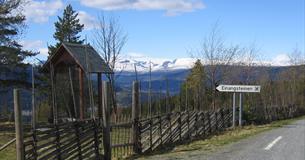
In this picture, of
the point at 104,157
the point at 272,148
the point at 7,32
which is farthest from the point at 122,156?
the point at 7,32

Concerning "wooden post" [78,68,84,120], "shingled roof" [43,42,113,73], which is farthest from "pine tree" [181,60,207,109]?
"wooden post" [78,68,84,120]

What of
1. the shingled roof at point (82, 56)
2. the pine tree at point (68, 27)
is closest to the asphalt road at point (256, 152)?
the shingled roof at point (82, 56)

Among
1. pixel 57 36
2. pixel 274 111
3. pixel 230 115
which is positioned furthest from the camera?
pixel 57 36

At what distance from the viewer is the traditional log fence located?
33.5 feet

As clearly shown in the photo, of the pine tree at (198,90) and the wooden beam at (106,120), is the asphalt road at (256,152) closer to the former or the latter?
the wooden beam at (106,120)

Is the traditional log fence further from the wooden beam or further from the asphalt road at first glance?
the asphalt road

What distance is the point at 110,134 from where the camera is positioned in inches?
582

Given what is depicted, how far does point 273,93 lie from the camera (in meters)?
46.2

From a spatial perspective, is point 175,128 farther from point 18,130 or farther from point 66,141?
point 18,130

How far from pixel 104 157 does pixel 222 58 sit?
2009cm

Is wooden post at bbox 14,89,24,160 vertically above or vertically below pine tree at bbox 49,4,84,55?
below

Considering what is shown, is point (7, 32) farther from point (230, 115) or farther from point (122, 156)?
point (122, 156)

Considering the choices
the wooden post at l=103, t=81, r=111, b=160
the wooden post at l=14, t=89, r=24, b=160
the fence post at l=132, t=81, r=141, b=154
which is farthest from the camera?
the fence post at l=132, t=81, r=141, b=154

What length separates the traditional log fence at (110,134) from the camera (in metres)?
10.2
